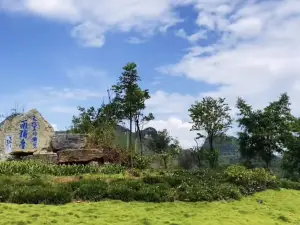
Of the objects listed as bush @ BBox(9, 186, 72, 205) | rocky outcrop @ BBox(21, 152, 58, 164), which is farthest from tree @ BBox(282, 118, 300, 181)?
bush @ BBox(9, 186, 72, 205)

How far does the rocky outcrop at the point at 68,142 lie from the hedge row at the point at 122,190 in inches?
256

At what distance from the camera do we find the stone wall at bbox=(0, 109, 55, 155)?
17.5 metres

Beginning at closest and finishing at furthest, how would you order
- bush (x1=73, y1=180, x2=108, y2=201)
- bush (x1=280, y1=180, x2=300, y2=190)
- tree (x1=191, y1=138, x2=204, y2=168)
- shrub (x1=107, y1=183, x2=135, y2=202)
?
bush (x1=73, y1=180, x2=108, y2=201)
shrub (x1=107, y1=183, x2=135, y2=202)
bush (x1=280, y1=180, x2=300, y2=190)
tree (x1=191, y1=138, x2=204, y2=168)

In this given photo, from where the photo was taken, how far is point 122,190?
9.83m

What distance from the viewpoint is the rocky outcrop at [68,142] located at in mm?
17500

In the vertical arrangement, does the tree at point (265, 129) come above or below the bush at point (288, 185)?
above

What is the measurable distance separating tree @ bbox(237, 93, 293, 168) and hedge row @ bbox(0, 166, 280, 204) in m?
14.9

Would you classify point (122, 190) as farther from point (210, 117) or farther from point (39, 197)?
point (210, 117)

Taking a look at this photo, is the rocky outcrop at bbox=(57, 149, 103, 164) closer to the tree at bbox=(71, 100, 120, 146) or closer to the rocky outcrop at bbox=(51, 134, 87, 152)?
the rocky outcrop at bbox=(51, 134, 87, 152)

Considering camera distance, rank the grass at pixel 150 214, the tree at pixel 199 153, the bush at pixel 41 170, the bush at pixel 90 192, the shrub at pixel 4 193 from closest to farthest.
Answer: the grass at pixel 150 214 → the shrub at pixel 4 193 → the bush at pixel 90 192 → the bush at pixel 41 170 → the tree at pixel 199 153

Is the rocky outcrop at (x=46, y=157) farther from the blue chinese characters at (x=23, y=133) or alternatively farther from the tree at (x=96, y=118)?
the tree at (x=96, y=118)

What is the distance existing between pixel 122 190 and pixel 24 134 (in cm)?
907

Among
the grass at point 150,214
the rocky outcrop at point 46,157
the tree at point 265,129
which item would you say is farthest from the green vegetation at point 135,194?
the tree at point 265,129

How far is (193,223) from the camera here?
26.6ft
